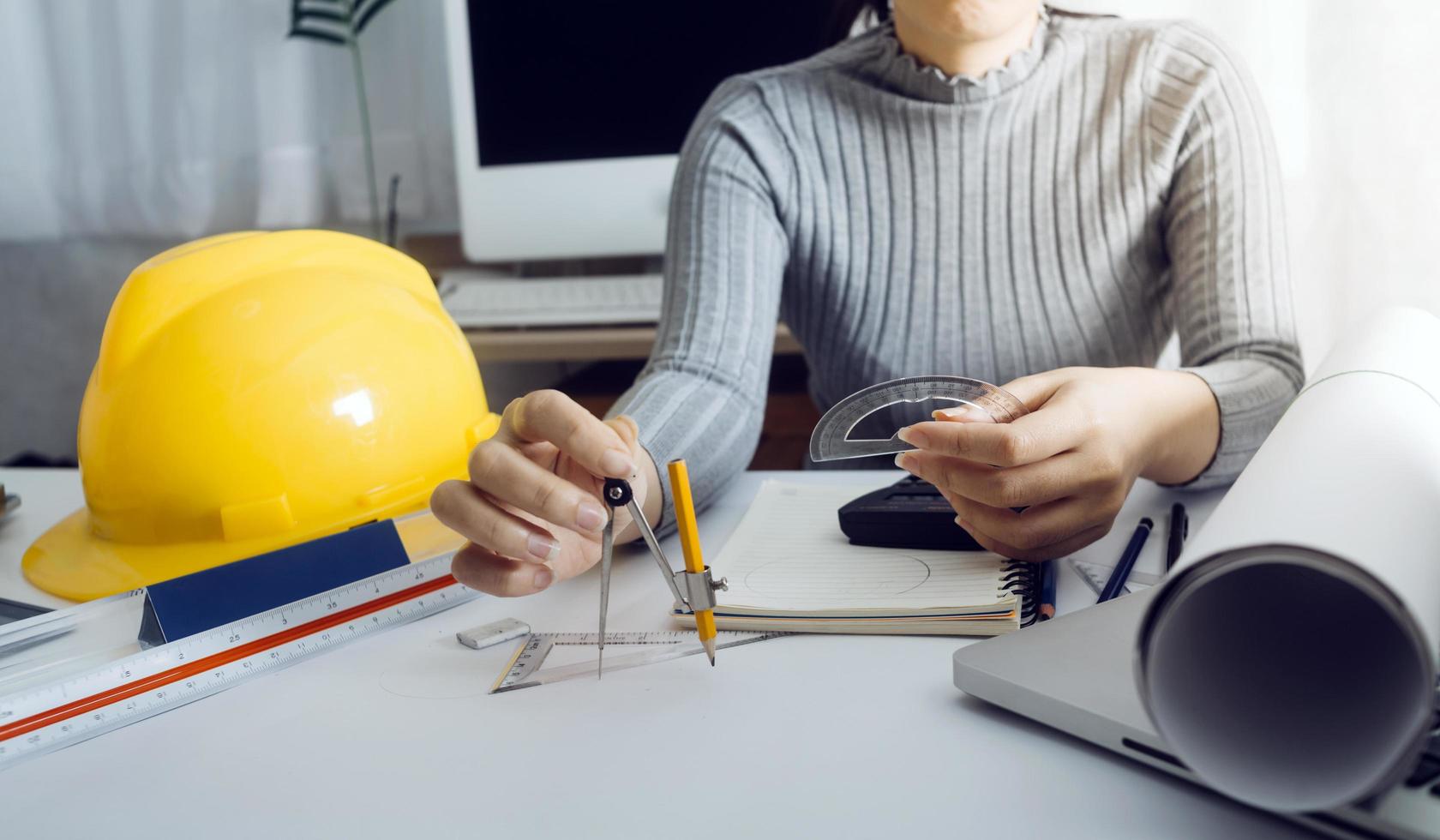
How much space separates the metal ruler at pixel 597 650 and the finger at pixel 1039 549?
0.41ft

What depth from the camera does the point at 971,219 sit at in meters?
1.01

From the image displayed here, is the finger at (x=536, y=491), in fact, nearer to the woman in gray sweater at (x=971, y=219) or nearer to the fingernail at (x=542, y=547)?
the fingernail at (x=542, y=547)

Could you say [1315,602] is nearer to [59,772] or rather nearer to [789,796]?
[789,796]

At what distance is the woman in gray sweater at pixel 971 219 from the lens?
32.5 inches

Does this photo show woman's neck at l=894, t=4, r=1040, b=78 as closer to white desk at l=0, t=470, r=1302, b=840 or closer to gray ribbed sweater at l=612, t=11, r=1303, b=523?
gray ribbed sweater at l=612, t=11, r=1303, b=523

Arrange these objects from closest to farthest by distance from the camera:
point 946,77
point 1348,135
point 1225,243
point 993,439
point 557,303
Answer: point 993,439 → point 1225,243 → point 946,77 → point 1348,135 → point 557,303

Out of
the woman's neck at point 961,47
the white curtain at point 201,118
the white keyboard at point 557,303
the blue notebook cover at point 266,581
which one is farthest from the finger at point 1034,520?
the white curtain at point 201,118

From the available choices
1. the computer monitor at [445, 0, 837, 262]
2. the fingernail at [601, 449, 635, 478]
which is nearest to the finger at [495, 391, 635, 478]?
the fingernail at [601, 449, 635, 478]

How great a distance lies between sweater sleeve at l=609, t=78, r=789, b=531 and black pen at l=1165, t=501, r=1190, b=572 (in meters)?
0.30

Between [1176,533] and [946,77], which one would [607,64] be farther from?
[1176,533]

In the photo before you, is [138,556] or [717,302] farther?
[717,302]

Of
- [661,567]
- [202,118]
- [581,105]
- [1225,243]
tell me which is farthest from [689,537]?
[202,118]

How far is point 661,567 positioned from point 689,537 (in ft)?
0.13

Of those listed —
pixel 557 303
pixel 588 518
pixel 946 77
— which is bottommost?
pixel 557 303
